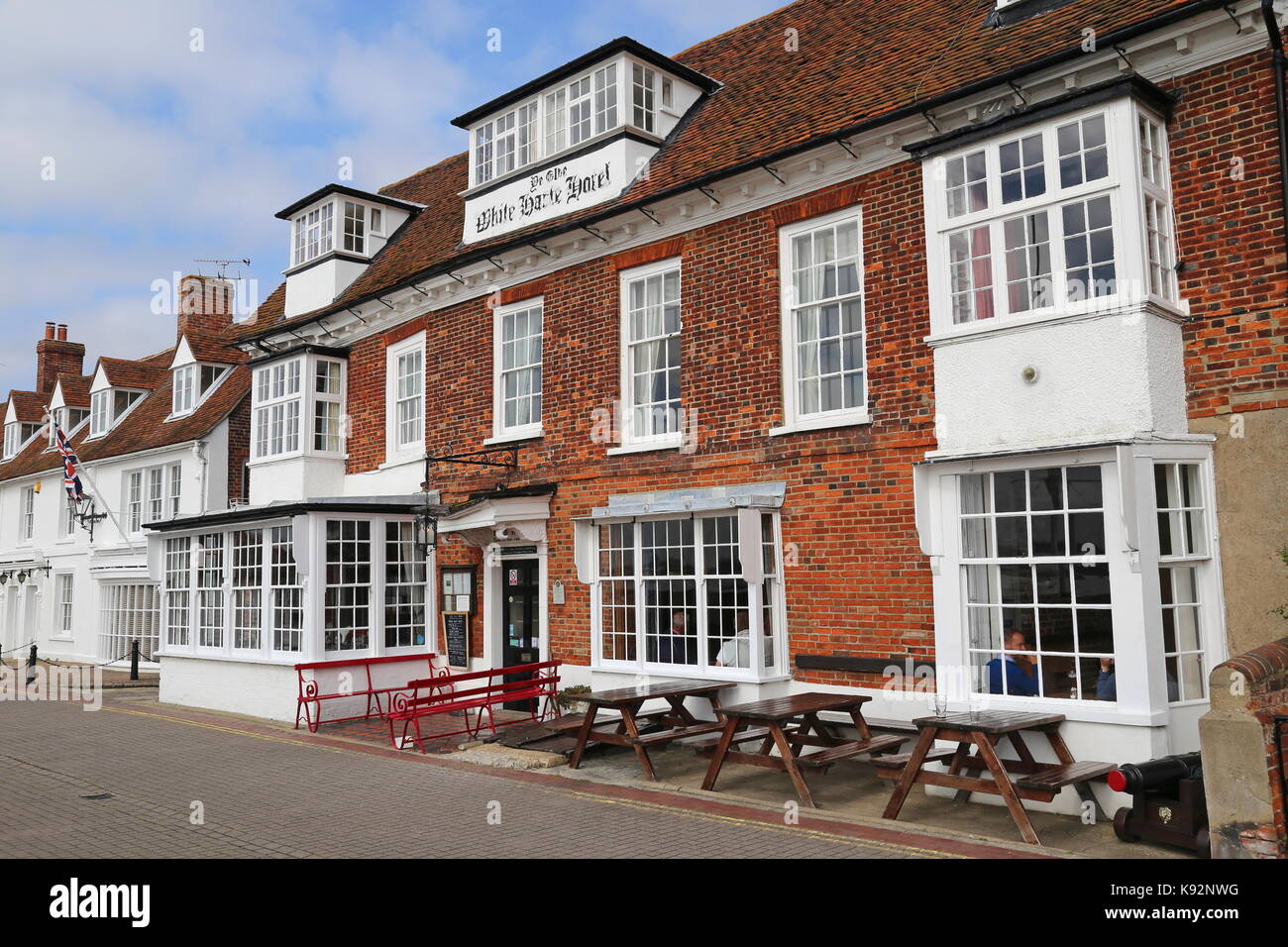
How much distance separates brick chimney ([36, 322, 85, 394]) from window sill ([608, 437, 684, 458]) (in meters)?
29.5

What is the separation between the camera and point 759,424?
11453 millimetres

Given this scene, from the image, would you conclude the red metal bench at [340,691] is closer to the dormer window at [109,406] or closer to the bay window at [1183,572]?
the bay window at [1183,572]

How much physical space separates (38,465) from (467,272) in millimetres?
21890

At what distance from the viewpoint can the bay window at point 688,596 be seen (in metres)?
11.1

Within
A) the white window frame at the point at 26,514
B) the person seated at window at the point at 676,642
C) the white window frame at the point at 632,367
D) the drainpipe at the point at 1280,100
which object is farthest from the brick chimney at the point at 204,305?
the drainpipe at the point at 1280,100

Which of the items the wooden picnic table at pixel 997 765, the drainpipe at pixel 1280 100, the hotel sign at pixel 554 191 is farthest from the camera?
the hotel sign at pixel 554 191

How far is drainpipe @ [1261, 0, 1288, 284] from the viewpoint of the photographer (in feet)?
26.5

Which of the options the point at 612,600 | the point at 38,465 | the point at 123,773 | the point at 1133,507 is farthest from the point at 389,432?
the point at 38,465

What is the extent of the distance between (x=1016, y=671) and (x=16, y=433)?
3597 centimetres

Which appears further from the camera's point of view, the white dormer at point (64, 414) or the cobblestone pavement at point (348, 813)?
the white dormer at point (64, 414)

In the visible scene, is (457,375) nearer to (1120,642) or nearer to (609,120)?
(609,120)

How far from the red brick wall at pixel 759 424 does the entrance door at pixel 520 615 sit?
61cm

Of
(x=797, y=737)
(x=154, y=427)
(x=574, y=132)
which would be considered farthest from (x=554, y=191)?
(x=154, y=427)

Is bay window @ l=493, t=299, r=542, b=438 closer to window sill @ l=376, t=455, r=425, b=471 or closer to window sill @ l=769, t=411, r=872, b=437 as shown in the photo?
window sill @ l=376, t=455, r=425, b=471
